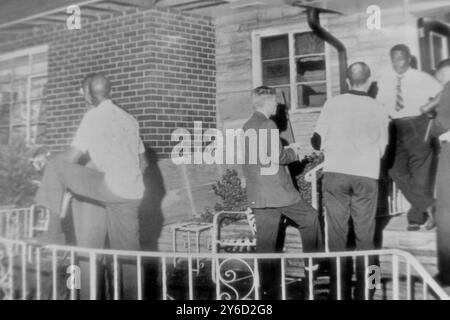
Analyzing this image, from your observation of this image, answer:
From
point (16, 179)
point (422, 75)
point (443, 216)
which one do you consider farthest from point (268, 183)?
point (16, 179)

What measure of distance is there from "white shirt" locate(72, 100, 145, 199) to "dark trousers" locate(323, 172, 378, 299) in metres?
1.40

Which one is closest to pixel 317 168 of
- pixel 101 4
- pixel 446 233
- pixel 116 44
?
pixel 446 233

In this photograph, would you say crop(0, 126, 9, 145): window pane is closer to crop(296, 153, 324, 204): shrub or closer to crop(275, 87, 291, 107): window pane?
crop(275, 87, 291, 107): window pane

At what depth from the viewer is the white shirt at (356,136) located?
3.36 meters

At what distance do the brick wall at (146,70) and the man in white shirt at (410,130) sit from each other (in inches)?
63.2

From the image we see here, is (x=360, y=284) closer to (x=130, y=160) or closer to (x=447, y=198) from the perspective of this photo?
(x=447, y=198)

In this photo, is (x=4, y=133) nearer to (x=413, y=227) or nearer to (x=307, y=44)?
(x=307, y=44)

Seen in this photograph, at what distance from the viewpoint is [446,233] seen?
3410 mm

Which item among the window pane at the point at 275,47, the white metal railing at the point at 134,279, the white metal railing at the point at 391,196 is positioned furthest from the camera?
the window pane at the point at 275,47

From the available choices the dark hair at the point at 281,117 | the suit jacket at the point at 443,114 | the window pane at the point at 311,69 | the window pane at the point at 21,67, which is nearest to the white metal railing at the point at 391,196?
the dark hair at the point at 281,117

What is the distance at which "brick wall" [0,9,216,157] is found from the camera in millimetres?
4418

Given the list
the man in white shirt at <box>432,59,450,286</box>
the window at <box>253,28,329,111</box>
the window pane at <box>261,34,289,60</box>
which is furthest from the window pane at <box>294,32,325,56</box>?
A: the man in white shirt at <box>432,59,450,286</box>

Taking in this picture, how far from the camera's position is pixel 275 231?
3.39 metres

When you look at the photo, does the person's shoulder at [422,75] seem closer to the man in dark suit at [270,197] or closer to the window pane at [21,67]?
the man in dark suit at [270,197]
